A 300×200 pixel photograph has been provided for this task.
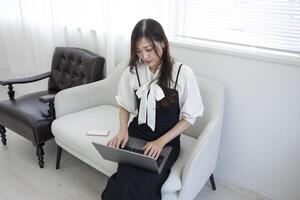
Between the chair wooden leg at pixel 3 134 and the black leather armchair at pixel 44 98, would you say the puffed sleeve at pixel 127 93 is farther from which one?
the chair wooden leg at pixel 3 134

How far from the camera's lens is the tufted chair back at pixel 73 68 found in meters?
2.43

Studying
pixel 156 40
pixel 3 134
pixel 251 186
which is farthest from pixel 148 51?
pixel 3 134

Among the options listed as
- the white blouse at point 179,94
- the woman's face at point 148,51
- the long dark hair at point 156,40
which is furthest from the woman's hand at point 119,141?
the woman's face at point 148,51

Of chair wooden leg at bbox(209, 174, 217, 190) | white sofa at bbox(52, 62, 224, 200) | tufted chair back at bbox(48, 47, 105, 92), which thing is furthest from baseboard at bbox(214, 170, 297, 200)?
tufted chair back at bbox(48, 47, 105, 92)

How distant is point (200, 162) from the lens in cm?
157

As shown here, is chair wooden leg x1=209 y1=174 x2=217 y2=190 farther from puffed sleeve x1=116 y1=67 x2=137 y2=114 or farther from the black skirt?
puffed sleeve x1=116 y1=67 x2=137 y2=114

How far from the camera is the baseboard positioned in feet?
6.25

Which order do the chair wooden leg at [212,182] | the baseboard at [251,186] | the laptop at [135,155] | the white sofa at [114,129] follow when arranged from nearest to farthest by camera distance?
1. the laptop at [135,155]
2. the white sofa at [114,129]
3. the baseboard at [251,186]
4. the chair wooden leg at [212,182]

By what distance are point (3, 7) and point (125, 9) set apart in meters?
1.63

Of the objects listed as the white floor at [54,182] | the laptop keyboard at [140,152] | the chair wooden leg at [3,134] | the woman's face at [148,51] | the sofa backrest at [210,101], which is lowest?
the white floor at [54,182]

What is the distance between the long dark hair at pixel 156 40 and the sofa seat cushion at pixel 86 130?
50cm

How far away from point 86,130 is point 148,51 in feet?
2.40

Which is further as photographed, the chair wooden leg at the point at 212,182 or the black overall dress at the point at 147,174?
the chair wooden leg at the point at 212,182

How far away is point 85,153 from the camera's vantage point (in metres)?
1.87
